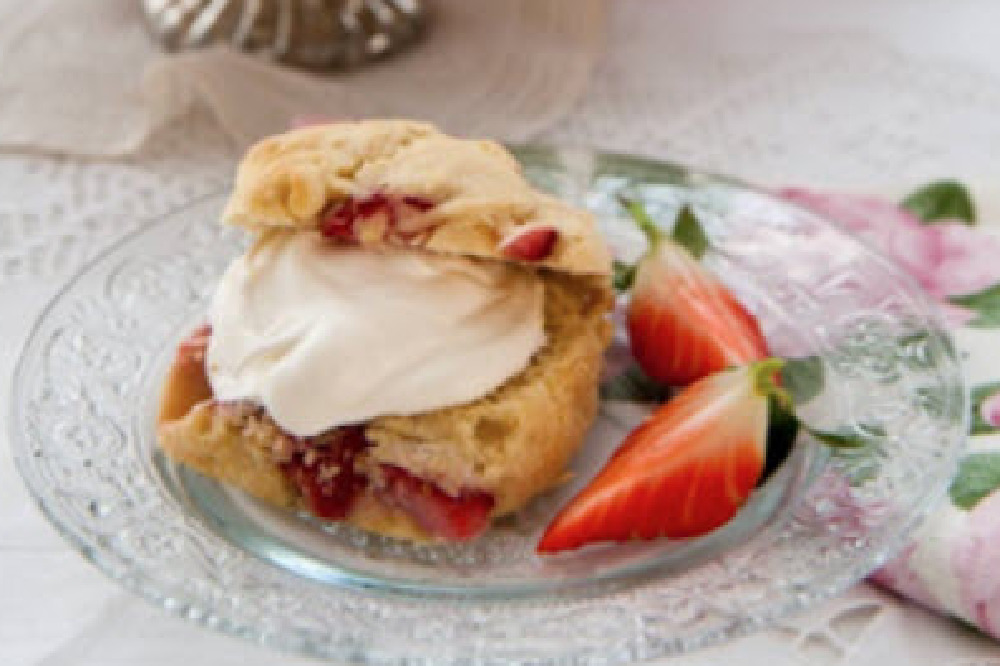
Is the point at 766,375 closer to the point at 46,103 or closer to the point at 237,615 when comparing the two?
the point at 237,615

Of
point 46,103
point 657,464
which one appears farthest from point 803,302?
point 46,103

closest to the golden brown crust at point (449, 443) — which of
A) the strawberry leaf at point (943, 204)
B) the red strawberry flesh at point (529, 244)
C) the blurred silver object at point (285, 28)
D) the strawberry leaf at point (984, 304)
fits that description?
the red strawberry flesh at point (529, 244)

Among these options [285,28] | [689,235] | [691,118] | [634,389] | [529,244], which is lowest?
[285,28]

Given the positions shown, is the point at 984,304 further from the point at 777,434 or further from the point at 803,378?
the point at 777,434

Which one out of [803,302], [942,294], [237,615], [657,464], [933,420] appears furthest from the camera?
[942,294]

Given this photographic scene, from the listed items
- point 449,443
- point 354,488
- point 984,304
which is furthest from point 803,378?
point 354,488

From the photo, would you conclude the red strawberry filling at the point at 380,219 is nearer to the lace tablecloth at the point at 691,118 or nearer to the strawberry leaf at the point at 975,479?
the lace tablecloth at the point at 691,118
